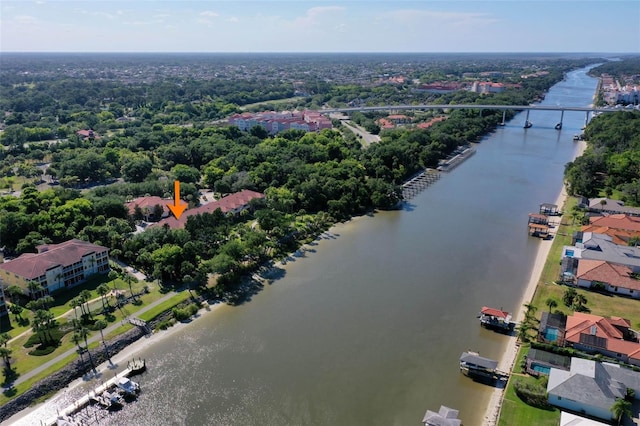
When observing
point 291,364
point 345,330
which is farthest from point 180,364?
point 345,330

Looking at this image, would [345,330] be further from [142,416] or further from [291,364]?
[142,416]

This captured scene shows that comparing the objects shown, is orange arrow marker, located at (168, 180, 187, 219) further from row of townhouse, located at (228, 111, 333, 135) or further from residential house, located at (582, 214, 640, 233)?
row of townhouse, located at (228, 111, 333, 135)

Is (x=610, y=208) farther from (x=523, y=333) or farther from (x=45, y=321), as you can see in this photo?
(x=45, y=321)

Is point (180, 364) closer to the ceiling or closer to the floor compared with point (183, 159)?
closer to the floor

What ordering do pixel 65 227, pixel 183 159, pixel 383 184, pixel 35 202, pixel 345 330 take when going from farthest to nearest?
1. pixel 183 159
2. pixel 383 184
3. pixel 35 202
4. pixel 65 227
5. pixel 345 330

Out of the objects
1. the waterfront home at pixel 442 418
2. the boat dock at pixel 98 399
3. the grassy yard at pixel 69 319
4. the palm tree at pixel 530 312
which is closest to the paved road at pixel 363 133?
the palm tree at pixel 530 312

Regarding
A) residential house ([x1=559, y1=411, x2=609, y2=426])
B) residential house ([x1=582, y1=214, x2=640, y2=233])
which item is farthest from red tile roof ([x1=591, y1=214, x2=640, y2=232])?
residential house ([x1=559, y1=411, x2=609, y2=426])

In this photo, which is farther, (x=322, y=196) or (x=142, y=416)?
(x=322, y=196)
